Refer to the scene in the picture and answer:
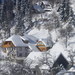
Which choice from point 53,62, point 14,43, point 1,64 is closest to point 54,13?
point 14,43

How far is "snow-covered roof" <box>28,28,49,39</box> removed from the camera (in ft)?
151

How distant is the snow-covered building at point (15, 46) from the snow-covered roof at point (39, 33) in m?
1.72

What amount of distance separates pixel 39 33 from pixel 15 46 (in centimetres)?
320

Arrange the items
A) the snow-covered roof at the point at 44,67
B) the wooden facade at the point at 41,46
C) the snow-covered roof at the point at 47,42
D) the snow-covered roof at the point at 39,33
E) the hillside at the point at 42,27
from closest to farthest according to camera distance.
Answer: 1. the snow-covered roof at the point at 44,67
2. the hillside at the point at 42,27
3. the snow-covered roof at the point at 47,42
4. the wooden facade at the point at 41,46
5. the snow-covered roof at the point at 39,33

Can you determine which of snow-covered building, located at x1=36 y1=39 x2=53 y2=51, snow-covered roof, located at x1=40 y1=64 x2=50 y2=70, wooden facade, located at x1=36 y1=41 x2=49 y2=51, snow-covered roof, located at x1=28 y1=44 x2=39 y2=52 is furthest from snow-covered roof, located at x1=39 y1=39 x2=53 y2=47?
snow-covered roof, located at x1=40 y1=64 x2=50 y2=70

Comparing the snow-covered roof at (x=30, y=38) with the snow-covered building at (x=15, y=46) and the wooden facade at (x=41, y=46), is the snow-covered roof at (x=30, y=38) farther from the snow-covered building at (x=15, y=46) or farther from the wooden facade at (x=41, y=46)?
the wooden facade at (x=41, y=46)

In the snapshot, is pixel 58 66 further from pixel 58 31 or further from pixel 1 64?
pixel 58 31

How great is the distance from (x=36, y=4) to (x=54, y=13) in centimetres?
729

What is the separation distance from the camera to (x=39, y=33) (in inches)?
A: 1845

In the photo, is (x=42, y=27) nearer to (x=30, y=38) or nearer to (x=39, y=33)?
(x=39, y=33)

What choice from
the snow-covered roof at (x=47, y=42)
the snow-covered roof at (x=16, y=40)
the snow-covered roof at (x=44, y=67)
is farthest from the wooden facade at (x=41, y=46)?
the snow-covered roof at (x=44, y=67)

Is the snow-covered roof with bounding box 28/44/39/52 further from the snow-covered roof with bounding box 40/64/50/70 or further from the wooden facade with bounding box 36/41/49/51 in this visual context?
the snow-covered roof with bounding box 40/64/50/70

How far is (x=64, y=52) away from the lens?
3688 centimetres

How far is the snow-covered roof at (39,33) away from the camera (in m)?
46.1
